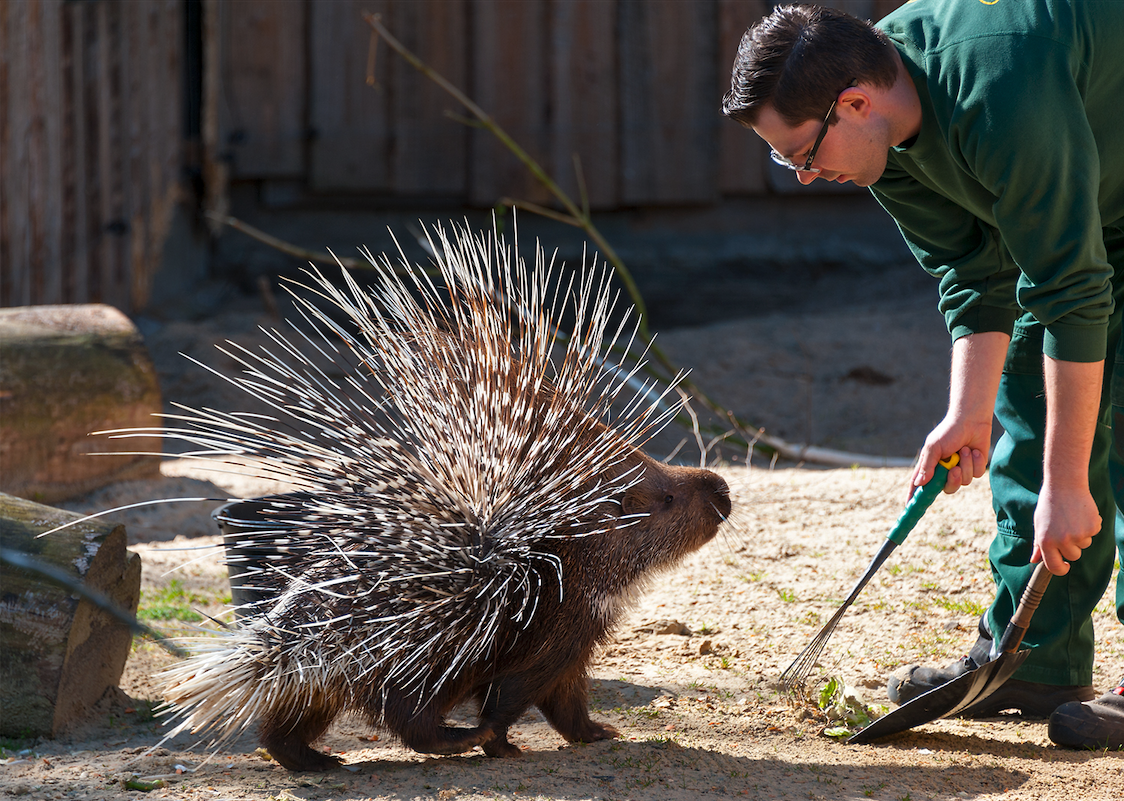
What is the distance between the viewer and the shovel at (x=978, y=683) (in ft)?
7.72

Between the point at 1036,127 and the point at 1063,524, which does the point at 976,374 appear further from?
the point at 1036,127

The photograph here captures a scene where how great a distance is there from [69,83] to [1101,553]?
611cm

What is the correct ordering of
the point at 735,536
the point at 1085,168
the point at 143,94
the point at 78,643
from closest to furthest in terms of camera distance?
the point at 1085,168 < the point at 78,643 < the point at 735,536 < the point at 143,94

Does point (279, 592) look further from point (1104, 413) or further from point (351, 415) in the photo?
point (1104, 413)

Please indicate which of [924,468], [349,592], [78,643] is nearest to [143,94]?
[78,643]

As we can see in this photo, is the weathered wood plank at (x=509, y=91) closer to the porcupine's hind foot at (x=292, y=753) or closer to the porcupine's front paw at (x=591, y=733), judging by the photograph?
the porcupine's front paw at (x=591, y=733)

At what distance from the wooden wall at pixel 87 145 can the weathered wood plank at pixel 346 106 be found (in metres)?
0.97

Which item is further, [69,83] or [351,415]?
[69,83]

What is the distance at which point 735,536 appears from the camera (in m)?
3.91

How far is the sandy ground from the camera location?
2.32 m

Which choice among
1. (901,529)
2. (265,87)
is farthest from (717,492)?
(265,87)

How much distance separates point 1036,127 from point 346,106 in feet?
22.0

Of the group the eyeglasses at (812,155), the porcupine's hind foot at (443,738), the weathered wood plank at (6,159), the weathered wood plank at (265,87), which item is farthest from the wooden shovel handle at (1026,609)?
the weathered wood plank at (265,87)

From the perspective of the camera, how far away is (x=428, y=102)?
790 cm
